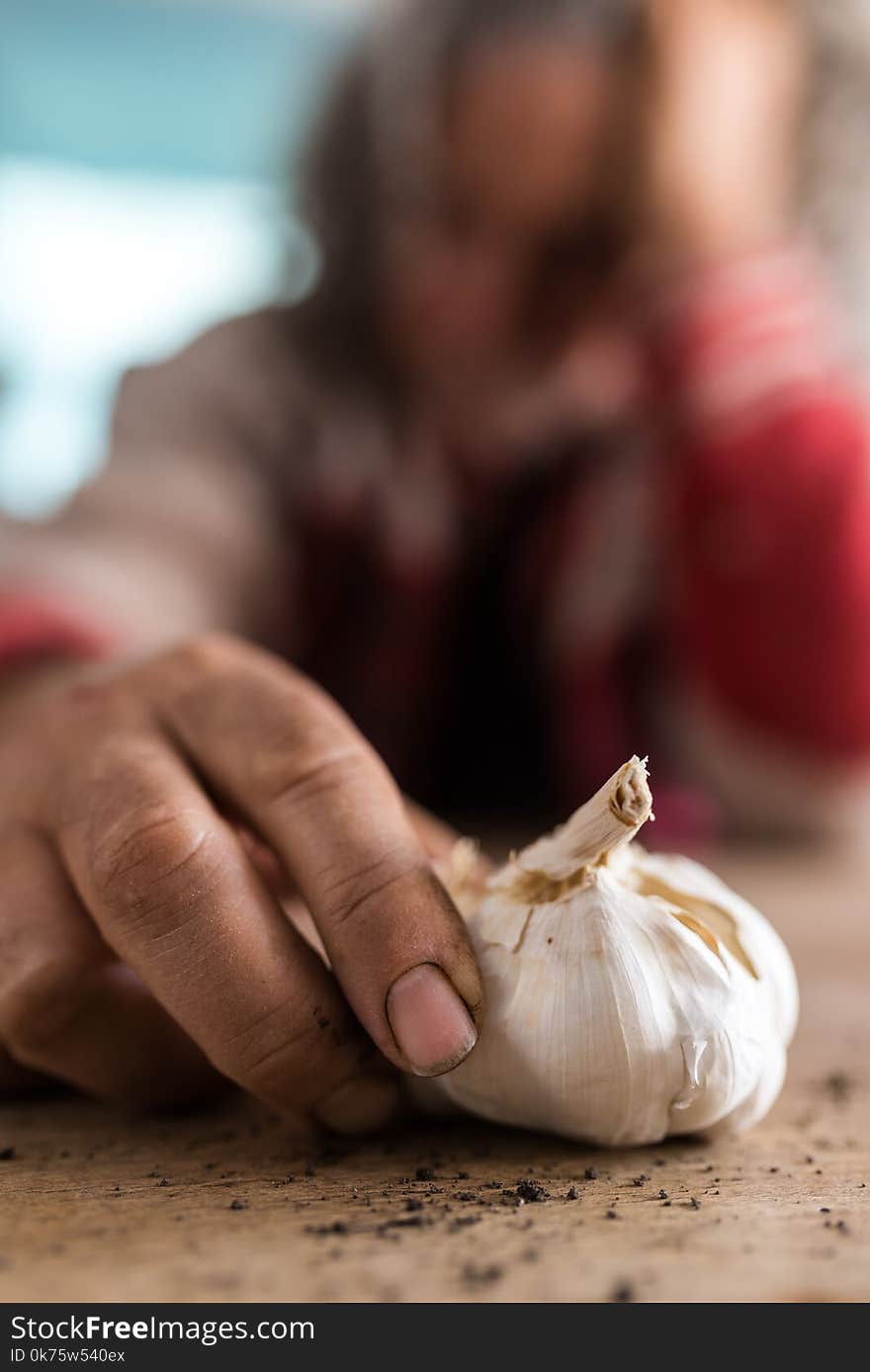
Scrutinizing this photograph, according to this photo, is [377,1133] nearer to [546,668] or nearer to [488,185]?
[546,668]

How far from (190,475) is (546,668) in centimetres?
42

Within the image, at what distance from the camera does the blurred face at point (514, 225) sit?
1.14m

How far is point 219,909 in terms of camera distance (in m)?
0.38

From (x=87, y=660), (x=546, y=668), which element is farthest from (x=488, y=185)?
(x=87, y=660)

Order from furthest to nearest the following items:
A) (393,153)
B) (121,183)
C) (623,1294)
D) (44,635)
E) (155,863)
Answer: (121,183), (393,153), (44,635), (155,863), (623,1294)

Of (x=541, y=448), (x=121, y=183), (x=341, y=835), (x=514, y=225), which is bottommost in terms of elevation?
(x=341, y=835)

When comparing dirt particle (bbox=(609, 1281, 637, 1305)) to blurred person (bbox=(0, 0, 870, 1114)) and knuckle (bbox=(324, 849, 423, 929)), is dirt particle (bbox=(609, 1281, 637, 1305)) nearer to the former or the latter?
knuckle (bbox=(324, 849, 423, 929))

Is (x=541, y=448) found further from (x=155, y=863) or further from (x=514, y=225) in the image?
(x=155, y=863)

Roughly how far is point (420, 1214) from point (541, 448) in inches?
37.5

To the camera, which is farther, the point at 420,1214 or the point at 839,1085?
the point at 839,1085

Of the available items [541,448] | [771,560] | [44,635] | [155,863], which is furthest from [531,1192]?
[541,448]

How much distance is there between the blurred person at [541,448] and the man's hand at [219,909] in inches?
16.0

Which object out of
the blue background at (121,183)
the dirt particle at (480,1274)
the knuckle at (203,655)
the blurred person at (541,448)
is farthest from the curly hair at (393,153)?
the blue background at (121,183)

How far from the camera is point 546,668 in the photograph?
1206mm
